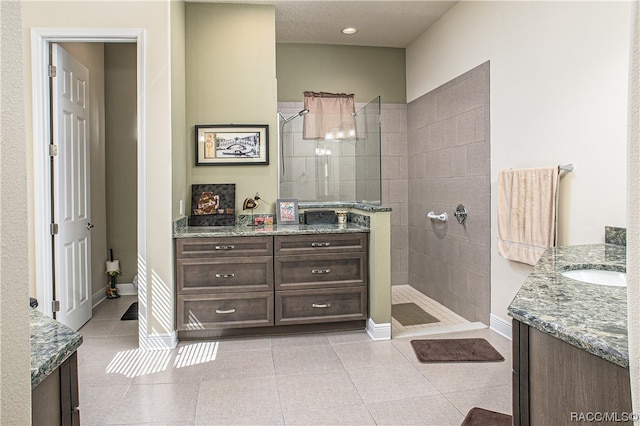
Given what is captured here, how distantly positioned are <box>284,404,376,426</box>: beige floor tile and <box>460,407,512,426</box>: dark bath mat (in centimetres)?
49

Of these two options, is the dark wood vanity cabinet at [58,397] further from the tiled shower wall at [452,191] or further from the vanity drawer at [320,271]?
the tiled shower wall at [452,191]

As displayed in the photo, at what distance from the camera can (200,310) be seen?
3.24 m

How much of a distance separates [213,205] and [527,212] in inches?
100

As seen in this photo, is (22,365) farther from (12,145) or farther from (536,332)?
(536,332)

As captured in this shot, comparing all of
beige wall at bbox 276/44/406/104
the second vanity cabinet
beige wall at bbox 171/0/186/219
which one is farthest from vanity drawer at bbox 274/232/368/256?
beige wall at bbox 276/44/406/104

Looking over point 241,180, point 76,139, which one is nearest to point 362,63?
point 241,180

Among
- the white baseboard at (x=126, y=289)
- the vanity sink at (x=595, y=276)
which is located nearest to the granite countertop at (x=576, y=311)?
the vanity sink at (x=595, y=276)

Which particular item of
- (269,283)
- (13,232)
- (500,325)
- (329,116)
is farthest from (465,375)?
(329,116)

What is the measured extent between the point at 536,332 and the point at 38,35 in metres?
3.66

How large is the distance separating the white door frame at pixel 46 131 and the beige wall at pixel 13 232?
258 cm

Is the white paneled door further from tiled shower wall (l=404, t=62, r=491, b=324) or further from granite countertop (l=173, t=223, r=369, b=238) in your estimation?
tiled shower wall (l=404, t=62, r=491, b=324)

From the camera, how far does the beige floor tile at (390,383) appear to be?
240 cm

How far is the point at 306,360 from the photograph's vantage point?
9.55 ft

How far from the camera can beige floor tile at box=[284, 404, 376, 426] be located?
212cm
